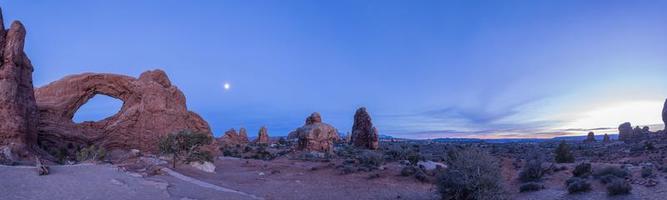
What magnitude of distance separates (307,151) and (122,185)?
2236cm

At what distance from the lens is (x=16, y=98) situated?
1973 centimetres

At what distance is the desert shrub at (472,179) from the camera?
40.6ft

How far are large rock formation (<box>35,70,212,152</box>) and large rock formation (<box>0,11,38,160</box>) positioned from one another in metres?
3.95

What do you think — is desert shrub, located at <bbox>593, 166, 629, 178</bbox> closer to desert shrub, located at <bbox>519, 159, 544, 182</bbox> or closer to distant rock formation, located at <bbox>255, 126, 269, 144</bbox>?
desert shrub, located at <bbox>519, 159, 544, 182</bbox>

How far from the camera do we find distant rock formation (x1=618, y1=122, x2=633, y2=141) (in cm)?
6344

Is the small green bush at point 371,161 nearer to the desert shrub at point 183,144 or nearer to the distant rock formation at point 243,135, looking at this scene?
the desert shrub at point 183,144

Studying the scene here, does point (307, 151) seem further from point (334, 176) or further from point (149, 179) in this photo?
point (149, 179)

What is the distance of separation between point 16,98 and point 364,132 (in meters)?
25.6

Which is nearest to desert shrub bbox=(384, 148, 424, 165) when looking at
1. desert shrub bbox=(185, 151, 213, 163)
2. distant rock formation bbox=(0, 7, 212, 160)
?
desert shrub bbox=(185, 151, 213, 163)

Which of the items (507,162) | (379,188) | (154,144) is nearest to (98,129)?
(154,144)

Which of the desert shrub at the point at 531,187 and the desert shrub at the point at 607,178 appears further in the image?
the desert shrub at the point at 531,187

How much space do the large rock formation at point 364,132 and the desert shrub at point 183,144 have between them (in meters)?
19.3

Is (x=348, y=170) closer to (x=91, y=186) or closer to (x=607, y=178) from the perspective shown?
(x=607, y=178)

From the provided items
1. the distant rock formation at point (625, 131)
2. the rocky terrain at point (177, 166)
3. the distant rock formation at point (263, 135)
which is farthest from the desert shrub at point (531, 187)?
the distant rock formation at point (625, 131)
